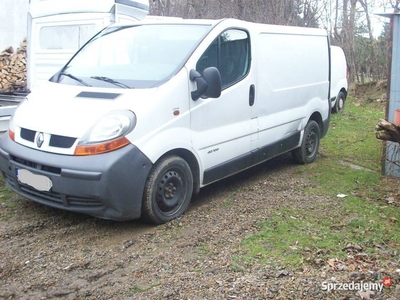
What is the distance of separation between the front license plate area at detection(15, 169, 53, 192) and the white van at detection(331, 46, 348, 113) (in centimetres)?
932

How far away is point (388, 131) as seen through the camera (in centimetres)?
557

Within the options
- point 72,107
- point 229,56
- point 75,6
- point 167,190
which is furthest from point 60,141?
point 75,6

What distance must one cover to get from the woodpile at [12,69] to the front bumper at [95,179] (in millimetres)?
7720

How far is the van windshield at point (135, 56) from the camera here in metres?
4.91

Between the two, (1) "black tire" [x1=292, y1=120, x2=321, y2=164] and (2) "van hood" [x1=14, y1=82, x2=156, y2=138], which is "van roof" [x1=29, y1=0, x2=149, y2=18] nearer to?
(2) "van hood" [x1=14, y1=82, x2=156, y2=138]

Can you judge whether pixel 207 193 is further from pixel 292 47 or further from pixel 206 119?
pixel 292 47

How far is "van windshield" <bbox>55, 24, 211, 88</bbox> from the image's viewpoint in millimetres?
4906

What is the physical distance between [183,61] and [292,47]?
90.6 inches

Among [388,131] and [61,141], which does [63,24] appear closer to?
[61,141]

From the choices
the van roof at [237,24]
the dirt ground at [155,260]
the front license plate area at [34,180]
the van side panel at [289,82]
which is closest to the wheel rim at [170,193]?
the dirt ground at [155,260]

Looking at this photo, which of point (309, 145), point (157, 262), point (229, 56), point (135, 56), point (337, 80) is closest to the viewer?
point (157, 262)

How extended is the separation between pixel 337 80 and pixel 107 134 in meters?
9.62

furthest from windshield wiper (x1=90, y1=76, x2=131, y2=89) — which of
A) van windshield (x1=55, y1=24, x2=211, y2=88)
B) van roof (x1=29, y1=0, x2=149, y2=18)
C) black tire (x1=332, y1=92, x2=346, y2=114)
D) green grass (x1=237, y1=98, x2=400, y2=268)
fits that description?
black tire (x1=332, y1=92, x2=346, y2=114)

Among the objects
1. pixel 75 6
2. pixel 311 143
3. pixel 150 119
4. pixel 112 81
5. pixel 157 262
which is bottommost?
pixel 157 262
